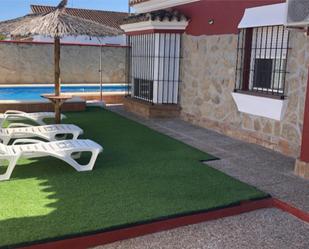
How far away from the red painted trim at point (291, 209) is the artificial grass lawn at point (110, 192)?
0.28 m

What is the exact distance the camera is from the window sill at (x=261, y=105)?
7.50 metres

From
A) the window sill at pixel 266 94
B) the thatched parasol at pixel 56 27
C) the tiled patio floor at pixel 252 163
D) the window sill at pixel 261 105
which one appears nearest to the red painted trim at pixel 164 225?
the tiled patio floor at pixel 252 163

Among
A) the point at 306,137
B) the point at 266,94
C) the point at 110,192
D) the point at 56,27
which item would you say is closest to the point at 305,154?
the point at 306,137

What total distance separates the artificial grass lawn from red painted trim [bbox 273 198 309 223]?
0.28 metres

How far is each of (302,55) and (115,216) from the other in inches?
191

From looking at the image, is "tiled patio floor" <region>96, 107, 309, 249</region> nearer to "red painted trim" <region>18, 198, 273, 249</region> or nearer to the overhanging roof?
"red painted trim" <region>18, 198, 273, 249</region>

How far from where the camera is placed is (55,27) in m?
7.93

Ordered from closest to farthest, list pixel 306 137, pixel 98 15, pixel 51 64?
pixel 306 137 < pixel 51 64 < pixel 98 15

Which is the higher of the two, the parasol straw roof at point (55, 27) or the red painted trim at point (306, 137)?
the parasol straw roof at point (55, 27)

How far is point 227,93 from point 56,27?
444 centimetres

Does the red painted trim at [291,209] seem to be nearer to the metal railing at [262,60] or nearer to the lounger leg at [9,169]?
the metal railing at [262,60]

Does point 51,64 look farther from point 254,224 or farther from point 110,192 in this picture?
point 254,224

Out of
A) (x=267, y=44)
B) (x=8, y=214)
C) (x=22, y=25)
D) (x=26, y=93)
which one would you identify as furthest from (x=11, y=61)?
(x=8, y=214)

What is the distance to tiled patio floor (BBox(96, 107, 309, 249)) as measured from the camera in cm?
417
